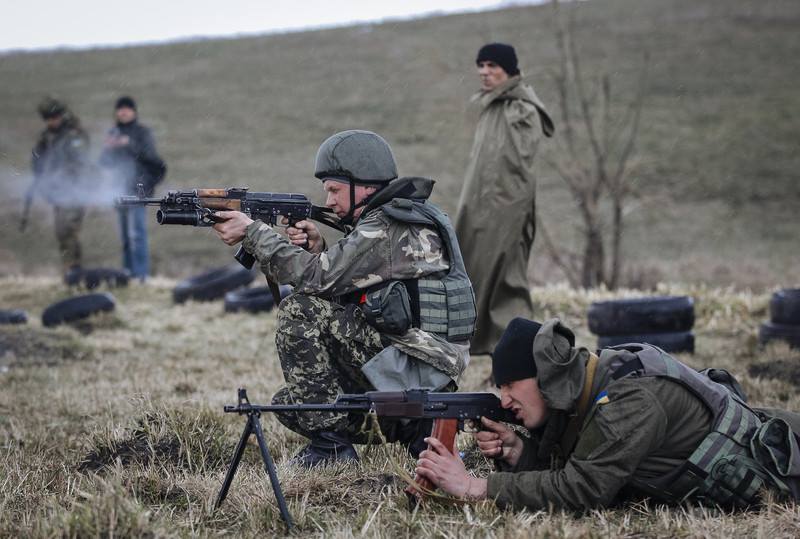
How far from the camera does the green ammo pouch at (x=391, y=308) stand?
4820 mm

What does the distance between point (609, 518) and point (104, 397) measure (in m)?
4.54

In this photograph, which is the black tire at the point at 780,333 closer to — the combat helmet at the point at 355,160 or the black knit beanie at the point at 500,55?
the black knit beanie at the point at 500,55

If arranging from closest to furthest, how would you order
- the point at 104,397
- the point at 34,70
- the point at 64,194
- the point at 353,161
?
the point at 353,161
the point at 104,397
the point at 64,194
the point at 34,70

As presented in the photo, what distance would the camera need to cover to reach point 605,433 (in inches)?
155

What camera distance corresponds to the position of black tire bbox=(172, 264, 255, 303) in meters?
13.7

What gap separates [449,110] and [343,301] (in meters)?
24.3

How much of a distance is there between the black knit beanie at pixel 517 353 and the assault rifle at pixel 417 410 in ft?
0.77

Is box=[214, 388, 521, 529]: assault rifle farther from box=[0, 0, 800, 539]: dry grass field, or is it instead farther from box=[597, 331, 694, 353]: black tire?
box=[597, 331, 694, 353]: black tire

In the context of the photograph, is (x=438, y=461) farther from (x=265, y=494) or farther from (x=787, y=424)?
(x=787, y=424)

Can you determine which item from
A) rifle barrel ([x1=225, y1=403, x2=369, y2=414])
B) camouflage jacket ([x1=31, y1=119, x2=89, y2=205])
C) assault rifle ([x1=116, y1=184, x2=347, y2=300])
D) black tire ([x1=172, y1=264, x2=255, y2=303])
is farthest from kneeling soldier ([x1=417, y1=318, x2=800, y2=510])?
camouflage jacket ([x1=31, y1=119, x2=89, y2=205])

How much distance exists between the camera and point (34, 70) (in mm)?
51469

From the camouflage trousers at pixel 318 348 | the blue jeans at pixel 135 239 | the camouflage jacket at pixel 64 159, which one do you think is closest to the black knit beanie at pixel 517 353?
the camouflage trousers at pixel 318 348

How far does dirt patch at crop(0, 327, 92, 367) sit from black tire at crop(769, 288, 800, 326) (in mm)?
7018

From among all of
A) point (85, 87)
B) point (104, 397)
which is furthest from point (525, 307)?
point (85, 87)
